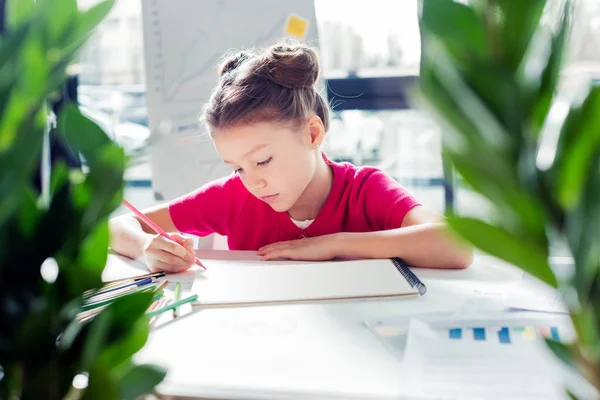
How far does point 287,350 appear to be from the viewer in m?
0.72

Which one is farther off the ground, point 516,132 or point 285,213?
point 516,132

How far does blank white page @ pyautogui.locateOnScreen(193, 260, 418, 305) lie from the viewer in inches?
36.2

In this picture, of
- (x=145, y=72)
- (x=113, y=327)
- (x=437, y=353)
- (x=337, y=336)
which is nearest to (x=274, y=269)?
(x=337, y=336)

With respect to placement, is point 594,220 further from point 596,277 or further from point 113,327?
point 113,327

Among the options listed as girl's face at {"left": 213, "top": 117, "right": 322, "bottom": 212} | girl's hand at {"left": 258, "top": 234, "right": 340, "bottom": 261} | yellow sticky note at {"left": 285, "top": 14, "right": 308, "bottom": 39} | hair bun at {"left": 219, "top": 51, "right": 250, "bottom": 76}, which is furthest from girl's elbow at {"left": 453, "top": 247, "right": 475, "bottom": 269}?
yellow sticky note at {"left": 285, "top": 14, "right": 308, "bottom": 39}

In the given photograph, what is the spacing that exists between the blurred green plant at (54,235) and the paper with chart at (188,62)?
6.46 feet

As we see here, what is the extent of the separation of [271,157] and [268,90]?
16 cm

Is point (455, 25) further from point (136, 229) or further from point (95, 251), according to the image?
point (136, 229)

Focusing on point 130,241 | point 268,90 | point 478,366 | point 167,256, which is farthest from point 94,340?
point 268,90

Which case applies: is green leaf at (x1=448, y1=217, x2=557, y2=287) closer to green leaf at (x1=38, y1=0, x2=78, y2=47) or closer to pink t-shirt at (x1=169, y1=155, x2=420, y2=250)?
green leaf at (x1=38, y1=0, x2=78, y2=47)

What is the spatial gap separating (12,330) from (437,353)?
53 centimetres

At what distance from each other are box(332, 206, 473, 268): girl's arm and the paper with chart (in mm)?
1106

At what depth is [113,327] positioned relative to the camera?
0.25 m

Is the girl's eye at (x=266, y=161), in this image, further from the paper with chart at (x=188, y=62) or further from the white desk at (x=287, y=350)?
the paper with chart at (x=188, y=62)
